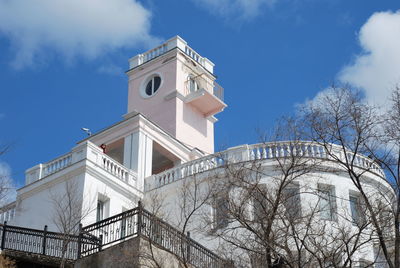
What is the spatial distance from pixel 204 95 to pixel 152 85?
3460 millimetres

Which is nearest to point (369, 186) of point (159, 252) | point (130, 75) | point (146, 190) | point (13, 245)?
point (146, 190)

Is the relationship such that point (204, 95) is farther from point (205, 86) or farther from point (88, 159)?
point (88, 159)

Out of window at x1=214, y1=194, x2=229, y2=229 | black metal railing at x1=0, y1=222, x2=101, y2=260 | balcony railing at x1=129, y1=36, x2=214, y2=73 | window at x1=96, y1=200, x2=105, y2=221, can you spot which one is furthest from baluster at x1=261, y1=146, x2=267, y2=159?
balcony railing at x1=129, y1=36, x2=214, y2=73

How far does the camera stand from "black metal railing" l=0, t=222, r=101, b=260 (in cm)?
2172

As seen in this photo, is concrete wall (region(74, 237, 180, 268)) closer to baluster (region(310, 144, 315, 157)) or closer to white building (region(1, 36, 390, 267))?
white building (region(1, 36, 390, 267))

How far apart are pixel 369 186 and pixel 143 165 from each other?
401 inches

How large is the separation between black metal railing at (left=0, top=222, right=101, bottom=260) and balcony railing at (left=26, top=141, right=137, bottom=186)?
706 centimetres

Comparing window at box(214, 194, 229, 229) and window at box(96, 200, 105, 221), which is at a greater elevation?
window at box(96, 200, 105, 221)

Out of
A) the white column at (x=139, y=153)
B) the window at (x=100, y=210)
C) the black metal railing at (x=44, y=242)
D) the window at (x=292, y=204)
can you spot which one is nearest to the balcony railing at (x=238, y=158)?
the white column at (x=139, y=153)

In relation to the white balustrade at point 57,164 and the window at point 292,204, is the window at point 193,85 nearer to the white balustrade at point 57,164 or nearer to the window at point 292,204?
the white balustrade at point 57,164

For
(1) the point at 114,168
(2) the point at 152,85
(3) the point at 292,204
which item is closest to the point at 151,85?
(2) the point at 152,85

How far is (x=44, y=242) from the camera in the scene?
74.0 feet

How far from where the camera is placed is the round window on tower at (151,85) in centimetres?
4050

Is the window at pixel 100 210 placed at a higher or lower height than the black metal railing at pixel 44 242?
higher
